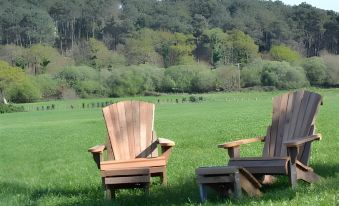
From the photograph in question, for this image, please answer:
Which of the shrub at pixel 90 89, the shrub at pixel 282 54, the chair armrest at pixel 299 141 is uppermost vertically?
the shrub at pixel 282 54

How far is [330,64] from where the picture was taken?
296 feet

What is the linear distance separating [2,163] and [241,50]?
344ft

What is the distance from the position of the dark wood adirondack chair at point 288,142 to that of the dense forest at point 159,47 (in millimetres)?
80575

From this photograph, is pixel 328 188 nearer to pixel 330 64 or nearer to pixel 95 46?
pixel 330 64

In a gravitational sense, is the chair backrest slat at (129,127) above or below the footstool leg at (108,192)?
above

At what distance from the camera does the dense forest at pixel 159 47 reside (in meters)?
92.6

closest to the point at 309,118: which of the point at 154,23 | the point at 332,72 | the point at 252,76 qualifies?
the point at 332,72

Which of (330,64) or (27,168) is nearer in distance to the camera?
(27,168)

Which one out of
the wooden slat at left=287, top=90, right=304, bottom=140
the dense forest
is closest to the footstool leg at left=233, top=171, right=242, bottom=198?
the wooden slat at left=287, top=90, right=304, bottom=140

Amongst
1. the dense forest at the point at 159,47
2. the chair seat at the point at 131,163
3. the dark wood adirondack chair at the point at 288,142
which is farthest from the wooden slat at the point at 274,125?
the dense forest at the point at 159,47

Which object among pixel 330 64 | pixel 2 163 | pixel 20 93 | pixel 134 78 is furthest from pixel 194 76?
pixel 2 163

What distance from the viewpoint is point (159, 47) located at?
12112cm

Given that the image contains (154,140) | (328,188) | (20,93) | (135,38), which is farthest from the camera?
(135,38)

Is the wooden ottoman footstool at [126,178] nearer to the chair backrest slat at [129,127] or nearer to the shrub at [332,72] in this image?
the chair backrest slat at [129,127]
